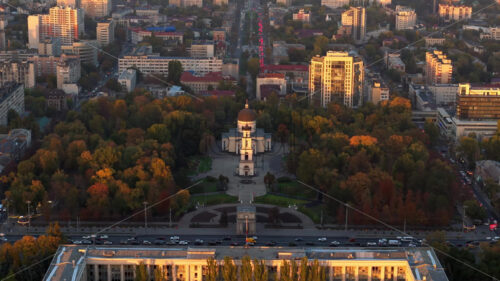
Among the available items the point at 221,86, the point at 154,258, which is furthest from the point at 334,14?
the point at 154,258

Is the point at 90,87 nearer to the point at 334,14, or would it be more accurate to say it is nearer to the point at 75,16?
the point at 75,16

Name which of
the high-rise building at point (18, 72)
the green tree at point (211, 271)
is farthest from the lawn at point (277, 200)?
the high-rise building at point (18, 72)

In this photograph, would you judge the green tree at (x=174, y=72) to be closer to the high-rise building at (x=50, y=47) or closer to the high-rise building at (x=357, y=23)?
the high-rise building at (x=50, y=47)

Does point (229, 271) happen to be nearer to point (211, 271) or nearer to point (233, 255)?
point (211, 271)

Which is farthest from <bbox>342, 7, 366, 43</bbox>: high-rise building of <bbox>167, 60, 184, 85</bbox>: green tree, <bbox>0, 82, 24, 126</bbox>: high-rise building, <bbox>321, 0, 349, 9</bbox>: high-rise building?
<bbox>0, 82, 24, 126</bbox>: high-rise building

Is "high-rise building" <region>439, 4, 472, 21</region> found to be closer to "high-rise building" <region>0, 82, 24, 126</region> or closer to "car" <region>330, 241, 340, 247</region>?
"high-rise building" <region>0, 82, 24, 126</region>
